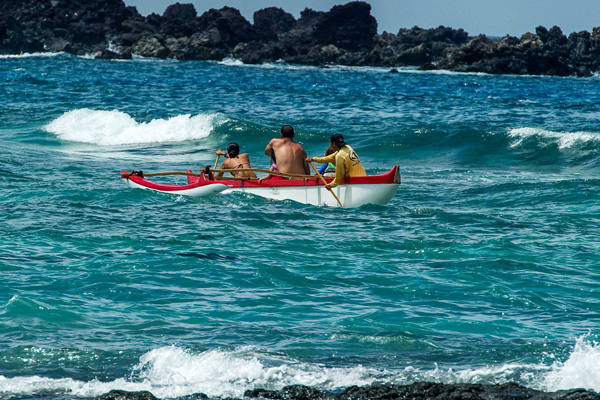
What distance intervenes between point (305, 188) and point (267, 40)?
397 feet

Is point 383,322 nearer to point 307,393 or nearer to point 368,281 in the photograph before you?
point 368,281

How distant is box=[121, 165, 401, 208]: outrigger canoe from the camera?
13.3 meters

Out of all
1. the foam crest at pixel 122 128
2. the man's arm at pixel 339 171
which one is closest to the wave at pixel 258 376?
the man's arm at pixel 339 171

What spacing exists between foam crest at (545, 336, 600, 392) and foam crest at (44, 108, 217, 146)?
21167mm

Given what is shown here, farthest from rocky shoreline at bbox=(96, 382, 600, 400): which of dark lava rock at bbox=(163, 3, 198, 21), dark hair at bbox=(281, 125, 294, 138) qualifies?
Result: dark lava rock at bbox=(163, 3, 198, 21)

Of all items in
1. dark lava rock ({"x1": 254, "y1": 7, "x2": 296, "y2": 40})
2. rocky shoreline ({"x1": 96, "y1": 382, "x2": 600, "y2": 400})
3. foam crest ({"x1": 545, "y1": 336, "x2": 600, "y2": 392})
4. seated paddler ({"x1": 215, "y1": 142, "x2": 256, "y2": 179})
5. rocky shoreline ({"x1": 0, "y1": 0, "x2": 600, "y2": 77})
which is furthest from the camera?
dark lava rock ({"x1": 254, "y1": 7, "x2": 296, "y2": 40})

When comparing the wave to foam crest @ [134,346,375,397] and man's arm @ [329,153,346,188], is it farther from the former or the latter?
man's arm @ [329,153,346,188]

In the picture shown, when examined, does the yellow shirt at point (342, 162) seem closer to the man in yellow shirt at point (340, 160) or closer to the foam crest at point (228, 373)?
the man in yellow shirt at point (340, 160)

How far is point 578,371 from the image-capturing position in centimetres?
645

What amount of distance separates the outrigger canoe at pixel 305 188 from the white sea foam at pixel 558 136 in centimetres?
1178

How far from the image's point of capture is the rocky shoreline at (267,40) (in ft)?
286

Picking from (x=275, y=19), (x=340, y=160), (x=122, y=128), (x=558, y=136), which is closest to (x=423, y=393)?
(x=340, y=160)

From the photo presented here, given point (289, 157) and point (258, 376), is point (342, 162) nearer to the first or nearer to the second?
point (289, 157)

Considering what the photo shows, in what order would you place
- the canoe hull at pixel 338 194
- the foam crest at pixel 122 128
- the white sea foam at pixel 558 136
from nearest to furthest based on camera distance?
the canoe hull at pixel 338 194 < the white sea foam at pixel 558 136 < the foam crest at pixel 122 128
